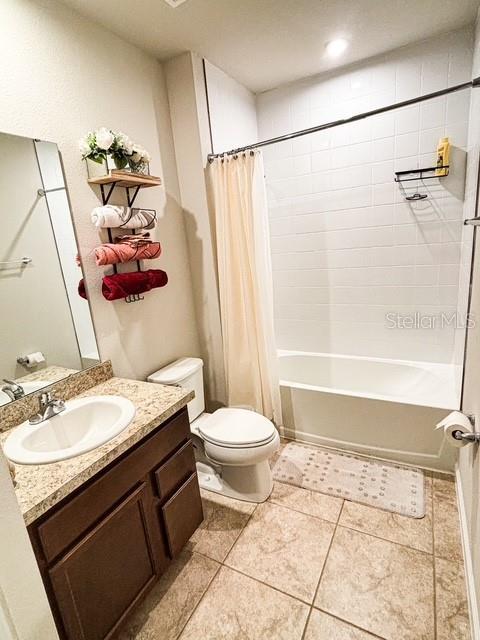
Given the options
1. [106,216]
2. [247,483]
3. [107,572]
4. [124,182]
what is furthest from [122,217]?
[247,483]

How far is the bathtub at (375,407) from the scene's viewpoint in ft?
6.41

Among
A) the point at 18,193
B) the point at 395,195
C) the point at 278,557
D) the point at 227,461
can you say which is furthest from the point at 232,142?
the point at 278,557

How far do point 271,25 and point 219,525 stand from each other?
2.74 metres

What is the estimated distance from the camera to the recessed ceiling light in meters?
1.98

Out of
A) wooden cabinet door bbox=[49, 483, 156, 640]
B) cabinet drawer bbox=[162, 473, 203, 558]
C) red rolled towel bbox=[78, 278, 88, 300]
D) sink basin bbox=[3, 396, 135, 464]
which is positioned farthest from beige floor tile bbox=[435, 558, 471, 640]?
red rolled towel bbox=[78, 278, 88, 300]

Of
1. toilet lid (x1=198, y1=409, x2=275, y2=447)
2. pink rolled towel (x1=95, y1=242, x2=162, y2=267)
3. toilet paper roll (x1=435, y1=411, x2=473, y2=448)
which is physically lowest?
toilet lid (x1=198, y1=409, x2=275, y2=447)

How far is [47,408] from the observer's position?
4.42 ft

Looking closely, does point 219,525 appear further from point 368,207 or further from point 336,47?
point 336,47

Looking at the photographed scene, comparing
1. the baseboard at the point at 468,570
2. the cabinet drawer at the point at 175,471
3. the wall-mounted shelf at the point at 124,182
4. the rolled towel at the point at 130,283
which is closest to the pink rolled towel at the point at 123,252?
the rolled towel at the point at 130,283

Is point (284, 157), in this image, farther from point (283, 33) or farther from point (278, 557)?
point (278, 557)

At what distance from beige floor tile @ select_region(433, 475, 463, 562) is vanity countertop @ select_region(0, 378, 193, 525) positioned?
137 cm

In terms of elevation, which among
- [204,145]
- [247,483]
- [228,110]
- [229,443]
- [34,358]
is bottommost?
[247,483]

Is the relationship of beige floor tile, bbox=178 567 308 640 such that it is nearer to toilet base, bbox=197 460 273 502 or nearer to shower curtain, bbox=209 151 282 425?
toilet base, bbox=197 460 273 502

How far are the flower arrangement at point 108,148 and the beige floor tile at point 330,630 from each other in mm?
2138
